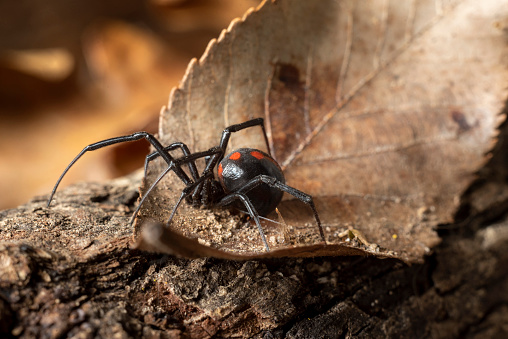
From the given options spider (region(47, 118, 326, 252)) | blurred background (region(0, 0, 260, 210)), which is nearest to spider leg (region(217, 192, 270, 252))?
spider (region(47, 118, 326, 252))

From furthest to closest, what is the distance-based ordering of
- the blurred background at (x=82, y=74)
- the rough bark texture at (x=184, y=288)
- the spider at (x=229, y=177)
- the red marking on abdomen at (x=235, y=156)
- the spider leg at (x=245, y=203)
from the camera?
the blurred background at (x=82, y=74)
the red marking on abdomen at (x=235, y=156)
the spider at (x=229, y=177)
the spider leg at (x=245, y=203)
the rough bark texture at (x=184, y=288)

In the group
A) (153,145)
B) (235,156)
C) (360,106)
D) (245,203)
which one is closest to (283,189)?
(245,203)

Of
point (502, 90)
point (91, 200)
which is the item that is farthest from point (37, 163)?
point (502, 90)

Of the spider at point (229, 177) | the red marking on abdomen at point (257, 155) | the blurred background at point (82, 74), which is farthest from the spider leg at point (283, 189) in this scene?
the blurred background at point (82, 74)

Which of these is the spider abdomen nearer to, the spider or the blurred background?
the spider

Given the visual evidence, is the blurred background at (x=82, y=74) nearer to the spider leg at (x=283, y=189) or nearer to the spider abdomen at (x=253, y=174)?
the spider abdomen at (x=253, y=174)

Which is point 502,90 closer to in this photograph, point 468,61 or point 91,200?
point 468,61
